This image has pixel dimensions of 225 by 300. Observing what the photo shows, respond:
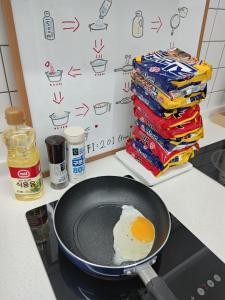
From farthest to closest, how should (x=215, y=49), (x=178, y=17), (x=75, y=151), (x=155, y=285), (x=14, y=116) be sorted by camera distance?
1. (x=215, y=49)
2. (x=178, y=17)
3. (x=75, y=151)
4. (x=14, y=116)
5. (x=155, y=285)

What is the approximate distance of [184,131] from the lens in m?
0.67

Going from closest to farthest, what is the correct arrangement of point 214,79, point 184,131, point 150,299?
point 150,299 → point 184,131 → point 214,79

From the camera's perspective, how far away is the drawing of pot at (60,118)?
672 millimetres

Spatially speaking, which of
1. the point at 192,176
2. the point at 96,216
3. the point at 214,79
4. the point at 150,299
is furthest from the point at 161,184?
the point at 214,79

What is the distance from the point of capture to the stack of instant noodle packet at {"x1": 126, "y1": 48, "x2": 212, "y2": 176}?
23.3 inches

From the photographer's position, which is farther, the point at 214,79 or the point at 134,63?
the point at 214,79

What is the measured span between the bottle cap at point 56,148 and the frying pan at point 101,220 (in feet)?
0.28

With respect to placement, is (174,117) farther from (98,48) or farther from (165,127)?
(98,48)

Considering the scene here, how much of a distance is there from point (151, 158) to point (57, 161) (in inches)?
10.5

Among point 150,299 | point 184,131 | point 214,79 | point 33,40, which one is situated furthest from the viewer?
point 214,79

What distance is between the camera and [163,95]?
60 cm

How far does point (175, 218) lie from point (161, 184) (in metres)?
0.13

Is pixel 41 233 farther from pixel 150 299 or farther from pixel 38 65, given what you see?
pixel 38 65

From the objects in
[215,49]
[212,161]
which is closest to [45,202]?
[212,161]
